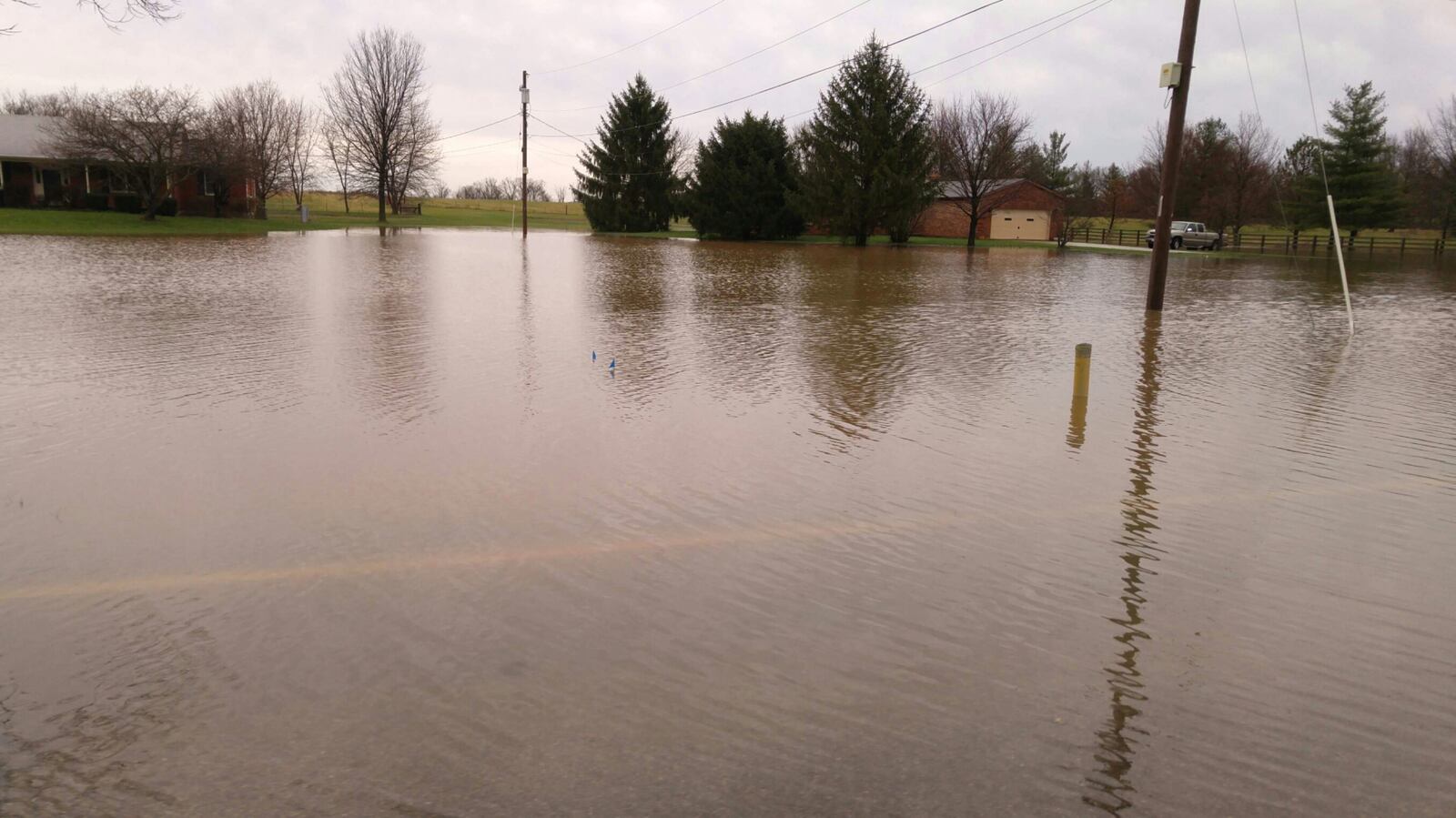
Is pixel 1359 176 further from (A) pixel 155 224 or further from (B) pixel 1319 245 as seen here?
(A) pixel 155 224

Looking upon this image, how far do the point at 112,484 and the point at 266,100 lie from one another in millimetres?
86396

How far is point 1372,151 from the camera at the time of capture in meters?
57.4

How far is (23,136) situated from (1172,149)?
203 feet

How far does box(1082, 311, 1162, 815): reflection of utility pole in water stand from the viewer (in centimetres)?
350

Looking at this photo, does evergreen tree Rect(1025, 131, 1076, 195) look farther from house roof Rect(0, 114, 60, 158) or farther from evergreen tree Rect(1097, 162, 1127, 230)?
house roof Rect(0, 114, 60, 158)

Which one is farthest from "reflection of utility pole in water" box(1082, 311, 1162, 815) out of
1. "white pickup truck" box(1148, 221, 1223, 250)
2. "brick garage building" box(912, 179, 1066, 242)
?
"brick garage building" box(912, 179, 1066, 242)

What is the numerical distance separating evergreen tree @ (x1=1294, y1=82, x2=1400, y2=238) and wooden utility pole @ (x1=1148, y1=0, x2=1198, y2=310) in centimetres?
4661

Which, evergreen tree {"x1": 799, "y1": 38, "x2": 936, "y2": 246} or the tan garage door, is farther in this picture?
the tan garage door

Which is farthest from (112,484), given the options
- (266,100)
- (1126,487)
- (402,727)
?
(266,100)

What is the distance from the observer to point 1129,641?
4.62m

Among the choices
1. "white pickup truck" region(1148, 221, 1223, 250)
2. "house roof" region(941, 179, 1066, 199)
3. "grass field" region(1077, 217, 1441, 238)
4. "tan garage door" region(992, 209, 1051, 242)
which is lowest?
"white pickup truck" region(1148, 221, 1223, 250)

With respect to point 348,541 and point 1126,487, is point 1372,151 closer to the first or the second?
point 1126,487

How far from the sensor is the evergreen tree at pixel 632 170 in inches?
2421

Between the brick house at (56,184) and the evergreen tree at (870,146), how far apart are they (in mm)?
33449
